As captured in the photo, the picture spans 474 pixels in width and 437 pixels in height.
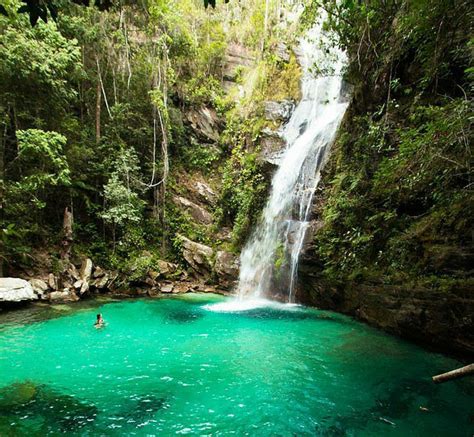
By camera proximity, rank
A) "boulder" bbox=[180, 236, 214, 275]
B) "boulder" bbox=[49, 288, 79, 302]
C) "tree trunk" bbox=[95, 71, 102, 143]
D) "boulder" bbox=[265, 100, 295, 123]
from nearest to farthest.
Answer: "boulder" bbox=[49, 288, 79, 302] → "boulder" bbox=[180, 236, 214, 275] → "tree trunk" bbox=[95, 71, 102, 143] → "boulder" bbox=[265, 100, 295, 123]

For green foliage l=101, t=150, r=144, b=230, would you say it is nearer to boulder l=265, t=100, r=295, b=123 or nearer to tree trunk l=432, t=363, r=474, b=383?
boulder l=265, t=100, r=295, b=123

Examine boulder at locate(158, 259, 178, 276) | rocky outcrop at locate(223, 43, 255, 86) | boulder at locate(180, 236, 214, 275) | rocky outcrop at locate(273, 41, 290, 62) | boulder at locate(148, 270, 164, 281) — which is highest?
rocky outcrop at locate(223, 43, 255, 86)

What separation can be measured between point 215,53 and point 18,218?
55.0 feet

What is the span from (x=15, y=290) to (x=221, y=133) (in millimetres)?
15254

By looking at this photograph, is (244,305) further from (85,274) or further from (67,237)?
(67,237)

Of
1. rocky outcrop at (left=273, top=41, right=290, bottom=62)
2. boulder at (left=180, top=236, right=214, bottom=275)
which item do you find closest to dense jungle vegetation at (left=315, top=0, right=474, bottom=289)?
boulder at (left=180, top=236, right=214, bottom=275)

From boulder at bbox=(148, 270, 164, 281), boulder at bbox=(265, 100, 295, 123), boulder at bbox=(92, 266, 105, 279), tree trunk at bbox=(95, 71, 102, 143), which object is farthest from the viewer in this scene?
boulder at bbox=(265, 100, 295, 123)

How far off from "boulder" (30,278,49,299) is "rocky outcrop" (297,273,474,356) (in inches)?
405

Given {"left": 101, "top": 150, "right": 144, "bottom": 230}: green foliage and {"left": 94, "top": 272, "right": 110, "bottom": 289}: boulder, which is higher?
{"left": 101, "top": 150, "right": 144, "bottom": 230}: green foliage

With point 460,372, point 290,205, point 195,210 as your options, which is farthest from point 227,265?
point 460,372

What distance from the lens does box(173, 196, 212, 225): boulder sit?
58.7 feet

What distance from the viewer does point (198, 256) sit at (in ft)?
50.6

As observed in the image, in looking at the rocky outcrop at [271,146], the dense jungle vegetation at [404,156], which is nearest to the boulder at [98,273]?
the dense jungle vegetation at [404,156]

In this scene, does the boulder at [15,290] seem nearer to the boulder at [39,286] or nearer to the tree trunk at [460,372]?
the boulder at [39,286]
